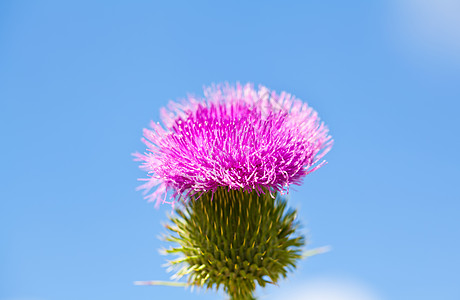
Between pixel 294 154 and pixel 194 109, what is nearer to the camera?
pixel 294 154

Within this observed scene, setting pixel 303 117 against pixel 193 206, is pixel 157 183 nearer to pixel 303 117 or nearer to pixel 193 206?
pixel 193 206

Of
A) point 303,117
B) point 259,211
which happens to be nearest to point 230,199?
point 259,211
